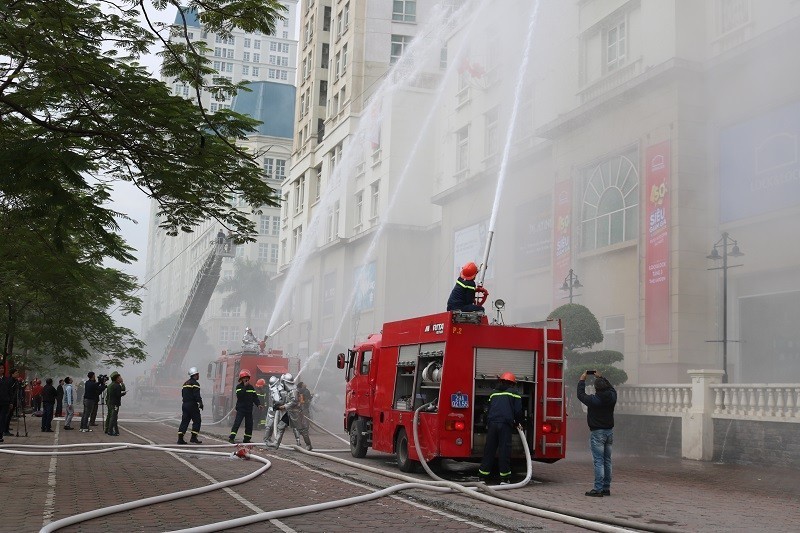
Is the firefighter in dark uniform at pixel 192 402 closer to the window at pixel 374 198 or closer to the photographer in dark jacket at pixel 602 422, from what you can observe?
the photographer in dark jacket at pixel 602 422

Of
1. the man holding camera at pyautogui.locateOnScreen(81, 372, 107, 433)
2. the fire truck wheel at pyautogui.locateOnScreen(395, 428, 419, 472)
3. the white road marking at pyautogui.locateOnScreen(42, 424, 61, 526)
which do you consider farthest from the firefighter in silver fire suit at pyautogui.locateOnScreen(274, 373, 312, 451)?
the man holding camera at pyautogui.locateOnScreen(81, 372, 107, 433)

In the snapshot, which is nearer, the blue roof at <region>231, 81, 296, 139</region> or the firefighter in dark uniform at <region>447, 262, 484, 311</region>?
the firefighter in dark uniform at <region>447, 262, 484, 311</region>

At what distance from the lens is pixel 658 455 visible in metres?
22.1

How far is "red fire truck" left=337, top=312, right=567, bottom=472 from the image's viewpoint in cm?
1456

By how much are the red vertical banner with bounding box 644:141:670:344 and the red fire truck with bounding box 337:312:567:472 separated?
42.3 feet

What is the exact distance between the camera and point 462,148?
146 ft

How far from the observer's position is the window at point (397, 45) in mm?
59344

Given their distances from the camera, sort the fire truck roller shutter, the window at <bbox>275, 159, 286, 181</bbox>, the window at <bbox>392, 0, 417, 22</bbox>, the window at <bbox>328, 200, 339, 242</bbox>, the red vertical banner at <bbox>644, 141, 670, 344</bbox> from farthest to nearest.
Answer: the window at <bbox>275, 159, 286, 181</bbox> → the window at <bbox>328, 200, 339, 242</bbox> → the window at <bbox>392, 0, 417, 22</bbox> → the red vertical banner at <bbox>644, 141, 670, 344</bbox> → the fire truck roller shutter

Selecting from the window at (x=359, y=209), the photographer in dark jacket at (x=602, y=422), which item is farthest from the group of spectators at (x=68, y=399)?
the window at (x=359, y=209)

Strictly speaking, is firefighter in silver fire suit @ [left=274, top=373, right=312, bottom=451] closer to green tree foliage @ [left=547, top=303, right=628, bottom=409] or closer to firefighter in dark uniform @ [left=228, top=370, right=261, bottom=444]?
firefighter in dark uniform @ [left=228, top=370, right=261, bottom=444]

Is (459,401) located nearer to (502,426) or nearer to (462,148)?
(502,426)

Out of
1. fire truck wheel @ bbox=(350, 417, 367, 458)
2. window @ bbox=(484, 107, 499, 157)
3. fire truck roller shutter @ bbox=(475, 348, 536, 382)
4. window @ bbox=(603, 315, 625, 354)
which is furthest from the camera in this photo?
window @ bbox=(484, 107, 499, 157)

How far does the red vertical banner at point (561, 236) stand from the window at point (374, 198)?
73.2 feet

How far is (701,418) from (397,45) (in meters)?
44.0
